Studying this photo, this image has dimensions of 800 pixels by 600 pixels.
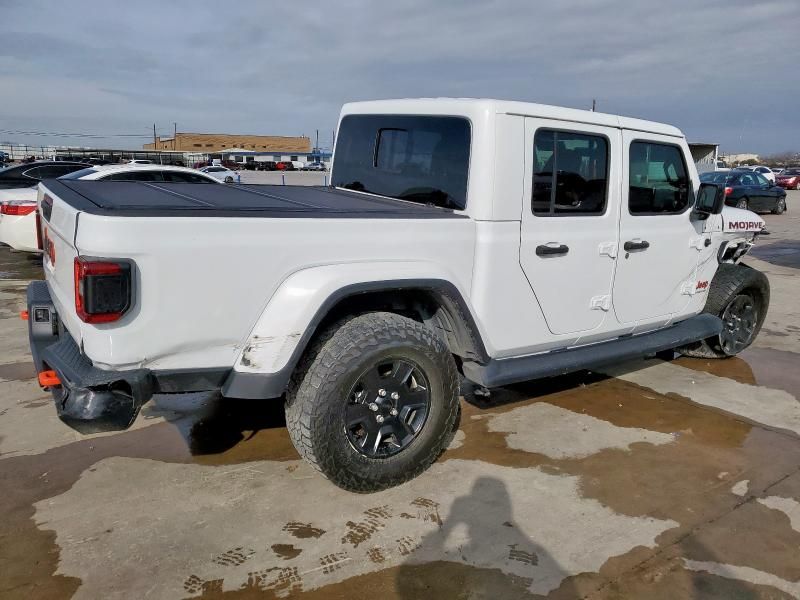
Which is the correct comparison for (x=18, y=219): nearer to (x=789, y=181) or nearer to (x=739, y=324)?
(x=739, y=324)

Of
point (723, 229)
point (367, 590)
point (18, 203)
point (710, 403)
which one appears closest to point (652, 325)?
point (710, 403)

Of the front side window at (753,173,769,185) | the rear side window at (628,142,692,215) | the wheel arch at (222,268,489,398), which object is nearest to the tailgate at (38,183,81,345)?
the wheel arch at (222,268,489,398)

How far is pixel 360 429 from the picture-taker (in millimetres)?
3205

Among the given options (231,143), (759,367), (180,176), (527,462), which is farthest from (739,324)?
(231,143)

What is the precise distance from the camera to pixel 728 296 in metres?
5.18

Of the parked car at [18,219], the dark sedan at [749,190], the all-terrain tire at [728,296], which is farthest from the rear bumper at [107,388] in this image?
the dark sedan at [749,190]

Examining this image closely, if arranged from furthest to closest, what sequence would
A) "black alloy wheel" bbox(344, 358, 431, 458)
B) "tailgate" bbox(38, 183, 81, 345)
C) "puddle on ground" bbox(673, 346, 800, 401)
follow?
"puddle on ground" bbox(673, 346, 800, 401) < "black alloy wheel" bbox(344, 358, 431, 458) < "tailgate" bbox(38, 183, 81, 345)

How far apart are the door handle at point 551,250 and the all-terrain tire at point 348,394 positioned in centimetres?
80

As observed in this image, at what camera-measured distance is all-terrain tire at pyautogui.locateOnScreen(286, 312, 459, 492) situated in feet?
9.55

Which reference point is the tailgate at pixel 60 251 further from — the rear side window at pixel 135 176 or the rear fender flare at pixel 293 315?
the rear side window at pixel 135 176

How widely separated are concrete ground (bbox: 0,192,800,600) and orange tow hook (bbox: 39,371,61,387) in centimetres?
67

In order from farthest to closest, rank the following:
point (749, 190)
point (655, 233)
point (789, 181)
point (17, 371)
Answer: point (789, 181), point (749, 190), point (17, 371), point (655, 233)

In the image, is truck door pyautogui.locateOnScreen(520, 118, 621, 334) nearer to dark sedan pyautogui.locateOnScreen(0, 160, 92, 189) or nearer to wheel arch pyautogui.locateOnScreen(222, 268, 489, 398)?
wheel arch pyautogui.locateOnScreen(222, 268, 489, 398)

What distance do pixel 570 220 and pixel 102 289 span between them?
8.44 feet
